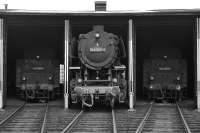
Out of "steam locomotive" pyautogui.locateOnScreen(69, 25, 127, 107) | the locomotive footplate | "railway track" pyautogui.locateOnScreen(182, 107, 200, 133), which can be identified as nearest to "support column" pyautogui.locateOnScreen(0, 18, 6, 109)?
"steam locomotive" pyautogui.locateOnScreen(69, 25, 127, 107)

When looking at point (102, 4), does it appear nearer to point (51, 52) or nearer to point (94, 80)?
point (51, 52)

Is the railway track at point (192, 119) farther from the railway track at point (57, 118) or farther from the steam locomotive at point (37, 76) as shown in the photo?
the steam locomotive at point (37, 76)

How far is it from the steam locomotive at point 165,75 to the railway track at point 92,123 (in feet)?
16.3

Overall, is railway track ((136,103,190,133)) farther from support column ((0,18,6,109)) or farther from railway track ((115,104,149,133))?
support column ((0,18,6,109))

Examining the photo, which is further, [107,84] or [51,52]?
[51,52]

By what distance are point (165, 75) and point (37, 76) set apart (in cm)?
631

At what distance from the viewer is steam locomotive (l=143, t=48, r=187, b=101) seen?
64.7 feet

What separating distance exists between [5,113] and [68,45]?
3667 millimetres

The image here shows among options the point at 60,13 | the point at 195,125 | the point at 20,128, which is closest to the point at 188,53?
the point at 60,13

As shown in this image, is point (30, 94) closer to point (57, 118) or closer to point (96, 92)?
point (96, 92)

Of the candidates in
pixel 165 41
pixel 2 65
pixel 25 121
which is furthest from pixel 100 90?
pixel 165 41

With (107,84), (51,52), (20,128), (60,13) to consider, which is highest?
(60,13)

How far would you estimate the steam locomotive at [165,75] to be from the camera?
776 inches

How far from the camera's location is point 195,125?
12.5 m
